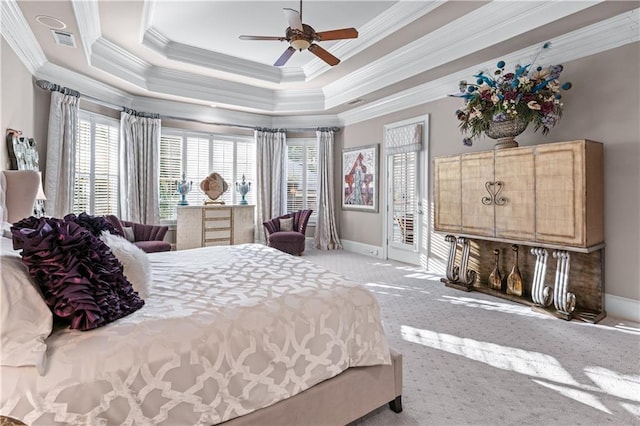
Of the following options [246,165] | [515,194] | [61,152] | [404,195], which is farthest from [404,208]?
[61,152]

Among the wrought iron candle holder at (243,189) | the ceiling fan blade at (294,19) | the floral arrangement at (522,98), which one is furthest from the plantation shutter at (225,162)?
the floral arrangement at (522,98)

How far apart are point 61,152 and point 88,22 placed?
1785mm

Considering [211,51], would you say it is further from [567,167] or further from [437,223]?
[567,167]

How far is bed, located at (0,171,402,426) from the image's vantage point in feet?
3.64

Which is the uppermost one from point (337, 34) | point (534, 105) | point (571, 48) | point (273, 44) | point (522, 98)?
point (273, 44)

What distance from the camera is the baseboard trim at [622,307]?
3.26 metres

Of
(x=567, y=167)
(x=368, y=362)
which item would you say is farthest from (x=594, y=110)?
(x=368, y=362)

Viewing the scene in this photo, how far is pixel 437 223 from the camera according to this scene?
4.66 meters

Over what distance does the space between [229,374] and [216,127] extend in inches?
249

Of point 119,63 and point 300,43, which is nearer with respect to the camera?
point 300,43

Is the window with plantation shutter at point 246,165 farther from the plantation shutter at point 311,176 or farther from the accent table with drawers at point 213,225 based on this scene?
the plantation shutter at point 311,176

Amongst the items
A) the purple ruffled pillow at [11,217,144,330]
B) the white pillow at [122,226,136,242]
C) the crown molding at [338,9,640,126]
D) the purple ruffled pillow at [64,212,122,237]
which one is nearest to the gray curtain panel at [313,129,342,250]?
the crown molding at [338,9,640,126]

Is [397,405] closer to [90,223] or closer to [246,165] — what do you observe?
[90,223]

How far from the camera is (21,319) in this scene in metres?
1.13
